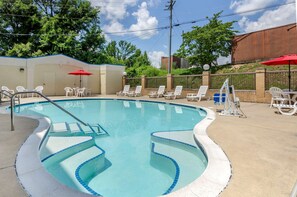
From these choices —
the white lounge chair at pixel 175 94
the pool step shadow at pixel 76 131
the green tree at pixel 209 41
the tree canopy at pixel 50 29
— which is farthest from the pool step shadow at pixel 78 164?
the tree canopy at pixel 50 29

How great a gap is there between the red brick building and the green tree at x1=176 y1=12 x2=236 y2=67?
1.05 metres

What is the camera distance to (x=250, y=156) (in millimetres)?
3080

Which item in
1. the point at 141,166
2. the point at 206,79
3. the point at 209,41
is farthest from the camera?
the point at 209,41

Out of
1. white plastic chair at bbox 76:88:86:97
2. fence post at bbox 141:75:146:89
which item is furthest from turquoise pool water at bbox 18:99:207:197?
fence post at bbox 141:75:146:89

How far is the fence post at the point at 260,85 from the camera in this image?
36.8 ft

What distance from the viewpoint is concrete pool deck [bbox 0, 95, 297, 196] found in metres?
2.13

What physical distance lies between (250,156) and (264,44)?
19556mm

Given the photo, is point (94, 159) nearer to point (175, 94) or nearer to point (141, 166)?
point (141, 166)

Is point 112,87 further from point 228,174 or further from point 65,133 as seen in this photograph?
point 228,174

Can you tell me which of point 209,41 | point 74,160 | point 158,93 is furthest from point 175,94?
point 74,160

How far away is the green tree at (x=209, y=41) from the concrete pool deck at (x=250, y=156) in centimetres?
1687

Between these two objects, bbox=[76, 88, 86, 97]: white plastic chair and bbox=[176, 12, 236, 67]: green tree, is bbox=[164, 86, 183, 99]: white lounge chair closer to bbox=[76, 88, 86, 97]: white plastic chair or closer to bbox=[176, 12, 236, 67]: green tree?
bbox=[76, 88, 86, 97]: white plastic chair

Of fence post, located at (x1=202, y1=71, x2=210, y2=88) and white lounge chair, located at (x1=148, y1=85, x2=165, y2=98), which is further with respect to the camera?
white lounge chair, located at (x1=148, y1=85, x2=165, y2=98)

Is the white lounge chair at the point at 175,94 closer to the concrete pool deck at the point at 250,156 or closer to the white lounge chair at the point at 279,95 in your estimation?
the white lounge chair at the point at 279,95
